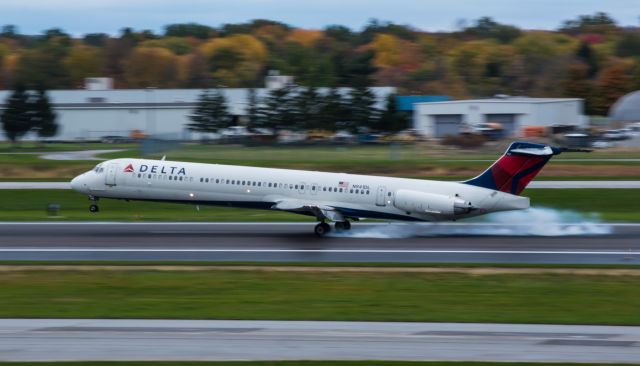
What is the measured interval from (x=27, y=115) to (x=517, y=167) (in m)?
74.6

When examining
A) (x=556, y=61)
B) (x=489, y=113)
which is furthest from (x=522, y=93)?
(x=489, y=113)

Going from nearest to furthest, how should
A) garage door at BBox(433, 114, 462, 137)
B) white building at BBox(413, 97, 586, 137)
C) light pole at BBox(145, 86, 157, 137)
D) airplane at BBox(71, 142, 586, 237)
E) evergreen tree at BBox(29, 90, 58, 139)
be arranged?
airplane at BBox(71, 142, 586, 237)
evergreen tree at BBox(29, 90, 58, 139)
white building at BBox(413, 97, 586, 137)
garage door at BBox(433, 114, 462, 137)
light pole at BBox(145, 86, 157, 137)

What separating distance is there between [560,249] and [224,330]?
16.8m

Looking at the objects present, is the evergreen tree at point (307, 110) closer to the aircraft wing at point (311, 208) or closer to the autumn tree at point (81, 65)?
the aircraft wing at point (311, 208)

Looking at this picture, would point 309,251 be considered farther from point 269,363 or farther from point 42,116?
point 42,116

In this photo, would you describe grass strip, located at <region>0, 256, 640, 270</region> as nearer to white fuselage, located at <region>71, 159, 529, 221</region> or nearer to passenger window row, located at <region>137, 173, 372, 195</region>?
white fuselage, located at <region>71, 159, 529, 221</region>

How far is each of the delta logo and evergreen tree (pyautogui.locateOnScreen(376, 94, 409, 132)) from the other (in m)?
60.9

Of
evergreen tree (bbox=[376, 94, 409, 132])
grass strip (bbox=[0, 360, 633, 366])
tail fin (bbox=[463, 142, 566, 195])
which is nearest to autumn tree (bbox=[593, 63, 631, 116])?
evergreen tree (bbox=[376, 94, 409, 132])

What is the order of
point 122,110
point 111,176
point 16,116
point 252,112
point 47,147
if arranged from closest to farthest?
point 111,176 < point 47,147 < point 16,116 < point 252,112 < point 122,110

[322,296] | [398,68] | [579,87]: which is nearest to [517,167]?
[322,296]

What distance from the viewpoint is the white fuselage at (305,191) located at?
1438 inches

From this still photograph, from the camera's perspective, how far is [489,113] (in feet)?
333

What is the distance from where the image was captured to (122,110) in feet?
382

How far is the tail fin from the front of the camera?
116ft
